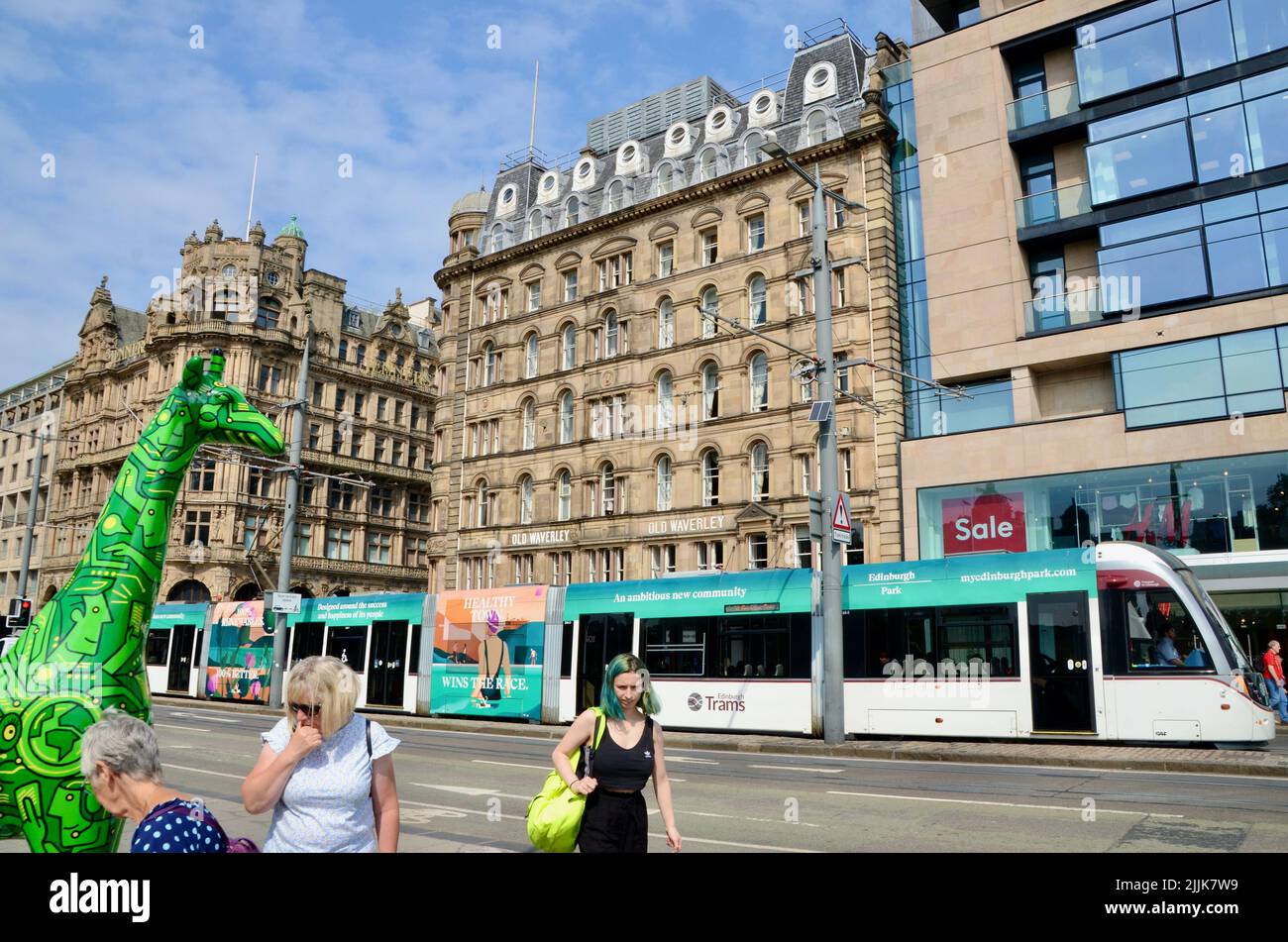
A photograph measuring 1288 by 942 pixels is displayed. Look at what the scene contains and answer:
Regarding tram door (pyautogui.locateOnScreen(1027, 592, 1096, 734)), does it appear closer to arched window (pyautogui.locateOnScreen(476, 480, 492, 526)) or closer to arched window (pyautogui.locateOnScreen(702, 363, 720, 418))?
arched window (pyautogui.locateOnScreen(702, 363, 720, 418))

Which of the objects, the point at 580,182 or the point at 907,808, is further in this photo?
the point at 580,182

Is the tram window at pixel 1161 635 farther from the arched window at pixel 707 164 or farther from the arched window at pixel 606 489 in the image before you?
the arched window at pixel 707 164

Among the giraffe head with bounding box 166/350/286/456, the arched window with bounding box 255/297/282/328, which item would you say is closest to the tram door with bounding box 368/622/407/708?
the giraffe head with bounding box 166/350/286/456

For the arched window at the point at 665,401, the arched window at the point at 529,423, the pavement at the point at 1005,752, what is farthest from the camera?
the arched window at the point at 529,423

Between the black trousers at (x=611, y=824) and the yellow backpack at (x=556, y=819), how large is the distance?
2.7 inches

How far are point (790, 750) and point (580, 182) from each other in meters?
36.2

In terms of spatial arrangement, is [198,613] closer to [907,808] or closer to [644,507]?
[644,507]

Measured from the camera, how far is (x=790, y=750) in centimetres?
1905

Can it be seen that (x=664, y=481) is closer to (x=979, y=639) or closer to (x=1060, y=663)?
(x=979, y=639)

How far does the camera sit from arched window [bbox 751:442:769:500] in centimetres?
3725

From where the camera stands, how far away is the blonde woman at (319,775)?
3.92m

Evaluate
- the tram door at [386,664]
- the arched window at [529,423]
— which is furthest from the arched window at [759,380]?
the tram door at [386,664]

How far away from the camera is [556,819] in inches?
188
